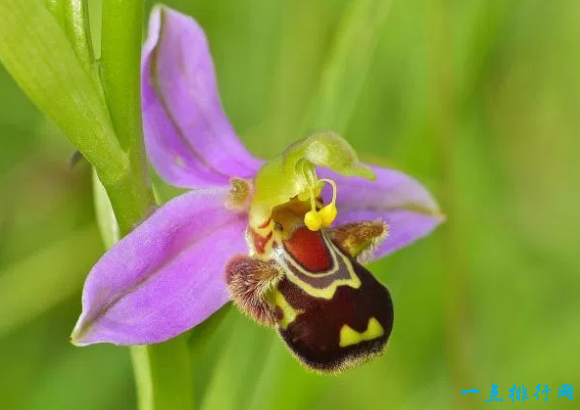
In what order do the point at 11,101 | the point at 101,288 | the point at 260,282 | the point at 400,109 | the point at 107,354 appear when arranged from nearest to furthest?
the point at 101,288, the point at 260,282, the point at 107,354, the point at 400,109, the point at 11,101

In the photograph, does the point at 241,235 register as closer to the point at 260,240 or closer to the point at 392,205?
the point at 260,240

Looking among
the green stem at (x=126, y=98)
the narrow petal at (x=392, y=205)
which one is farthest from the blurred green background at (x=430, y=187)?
the green stem at (x=126, y=98)

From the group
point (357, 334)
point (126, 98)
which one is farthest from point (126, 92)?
point (357, 334)

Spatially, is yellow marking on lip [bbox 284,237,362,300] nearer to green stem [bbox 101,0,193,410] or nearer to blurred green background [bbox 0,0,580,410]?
green stem [bbox 101,0,193,410]

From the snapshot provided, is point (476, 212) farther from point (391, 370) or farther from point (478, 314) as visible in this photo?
point (391, 370)

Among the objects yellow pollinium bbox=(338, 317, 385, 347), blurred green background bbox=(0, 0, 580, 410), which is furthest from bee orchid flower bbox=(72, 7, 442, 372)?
blurred green background bbox=(0, 0, 580, 410)

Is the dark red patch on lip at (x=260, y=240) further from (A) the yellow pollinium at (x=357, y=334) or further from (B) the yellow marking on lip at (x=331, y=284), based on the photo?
(A) the yellow pollinium at (x=357, y=334)

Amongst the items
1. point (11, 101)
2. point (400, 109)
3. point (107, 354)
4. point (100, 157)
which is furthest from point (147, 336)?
point (11, 101)
